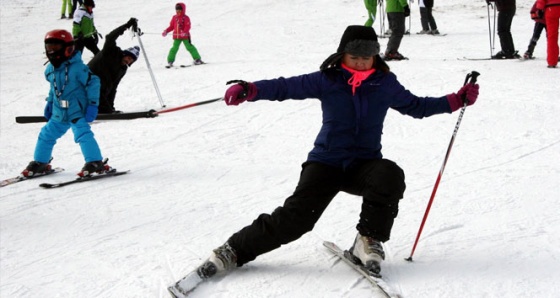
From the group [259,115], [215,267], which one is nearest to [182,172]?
[259,115]

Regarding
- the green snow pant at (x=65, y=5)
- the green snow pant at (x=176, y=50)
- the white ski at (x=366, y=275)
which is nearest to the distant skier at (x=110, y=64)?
the green snow pant at (x=176, y=50)

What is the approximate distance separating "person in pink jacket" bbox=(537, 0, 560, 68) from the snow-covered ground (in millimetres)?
293

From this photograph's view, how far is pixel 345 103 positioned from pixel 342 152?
0.92 feet

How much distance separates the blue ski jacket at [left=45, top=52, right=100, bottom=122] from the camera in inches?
233

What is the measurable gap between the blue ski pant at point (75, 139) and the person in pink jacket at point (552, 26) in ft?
23.7

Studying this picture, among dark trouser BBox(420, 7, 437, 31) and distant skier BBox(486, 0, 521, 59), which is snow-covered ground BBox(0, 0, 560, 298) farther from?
dark trouser BBox(420, 7, 437, 31)

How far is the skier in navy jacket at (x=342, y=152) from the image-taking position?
3.21 m

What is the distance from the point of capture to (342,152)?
3.32 metres

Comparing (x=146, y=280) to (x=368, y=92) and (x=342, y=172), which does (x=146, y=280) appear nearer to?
(x=342, y=172)

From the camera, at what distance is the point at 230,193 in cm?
→ 521

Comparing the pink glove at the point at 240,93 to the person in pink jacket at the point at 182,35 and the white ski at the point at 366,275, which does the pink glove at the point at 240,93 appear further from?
the person in pink jacket at the point at 182,35

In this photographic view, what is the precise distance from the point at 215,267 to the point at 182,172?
9.50ft

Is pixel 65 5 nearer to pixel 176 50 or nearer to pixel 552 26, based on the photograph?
pixel 176 50

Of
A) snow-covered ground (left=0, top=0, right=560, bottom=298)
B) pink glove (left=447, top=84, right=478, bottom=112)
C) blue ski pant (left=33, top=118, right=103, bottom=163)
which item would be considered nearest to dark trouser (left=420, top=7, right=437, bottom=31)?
snow-covered ground (left=0, top=0, right=560, bottom=298)
